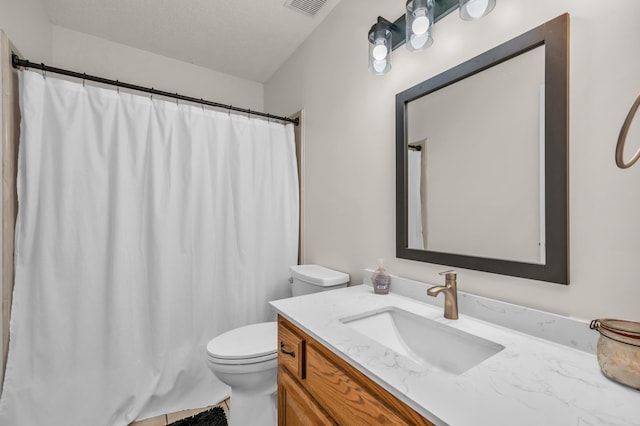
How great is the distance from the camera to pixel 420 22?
3.65ft

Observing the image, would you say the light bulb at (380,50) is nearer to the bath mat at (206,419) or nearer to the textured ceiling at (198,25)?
the textured ceiling at (198,25)

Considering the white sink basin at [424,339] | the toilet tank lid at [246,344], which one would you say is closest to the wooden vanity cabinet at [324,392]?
the white sink basin at [424,339]

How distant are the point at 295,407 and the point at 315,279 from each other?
71 centimetres

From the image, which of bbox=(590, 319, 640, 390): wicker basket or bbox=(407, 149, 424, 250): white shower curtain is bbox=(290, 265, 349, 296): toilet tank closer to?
bbox=(407, 149, 424, 250): white shower curtain

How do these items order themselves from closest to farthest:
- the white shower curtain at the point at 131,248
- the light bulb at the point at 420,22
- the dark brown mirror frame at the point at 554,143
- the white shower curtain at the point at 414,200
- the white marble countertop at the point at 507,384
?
the white marble countertop at the point at 507,384, the dark brown mirror frame at the point at 554,143, the light bulb at the point at 420,22, the white shower curtain at the point at 414,200, the white shower curtain at the point at 131,248

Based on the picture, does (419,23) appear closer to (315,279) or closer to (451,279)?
(451,279)

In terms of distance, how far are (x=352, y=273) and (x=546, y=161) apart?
3.45 ft

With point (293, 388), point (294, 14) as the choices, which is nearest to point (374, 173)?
point (293, 388)

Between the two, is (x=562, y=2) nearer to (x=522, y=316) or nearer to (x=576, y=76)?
(x=576, y=76)

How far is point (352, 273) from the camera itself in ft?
5.43

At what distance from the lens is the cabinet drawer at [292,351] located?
982 millimetres

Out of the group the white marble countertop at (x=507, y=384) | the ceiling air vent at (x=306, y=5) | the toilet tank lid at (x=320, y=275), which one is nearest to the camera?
the white marble countertop at (x=507, y=384)

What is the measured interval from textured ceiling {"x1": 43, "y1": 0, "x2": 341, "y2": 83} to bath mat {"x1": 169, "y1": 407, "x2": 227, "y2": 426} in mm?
2453

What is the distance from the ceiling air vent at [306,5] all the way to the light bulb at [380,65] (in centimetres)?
72
